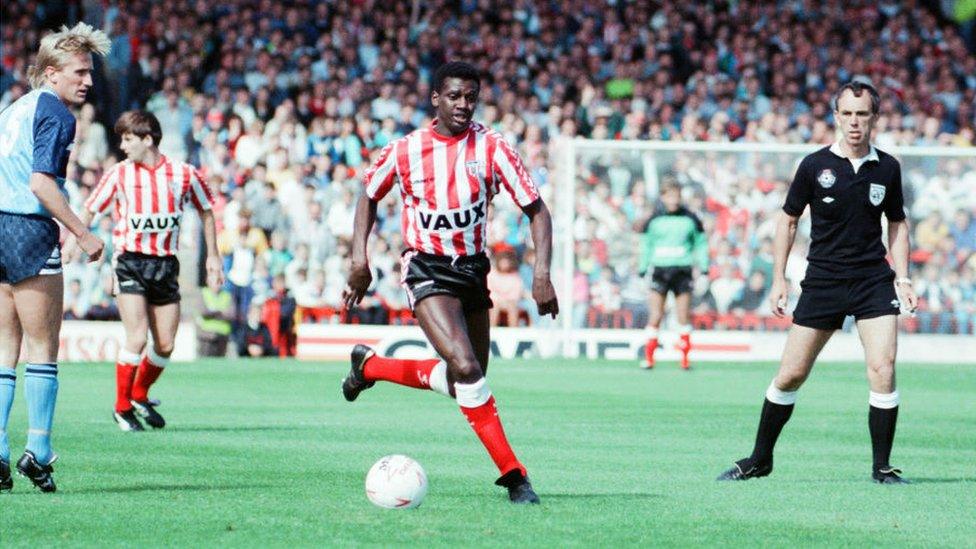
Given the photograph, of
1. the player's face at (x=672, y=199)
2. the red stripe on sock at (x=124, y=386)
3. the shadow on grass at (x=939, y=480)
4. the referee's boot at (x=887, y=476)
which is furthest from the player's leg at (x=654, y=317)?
the referee's boot at (x=887, y=476)

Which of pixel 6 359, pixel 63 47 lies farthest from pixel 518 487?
pixel 63 47

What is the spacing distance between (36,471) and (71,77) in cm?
188

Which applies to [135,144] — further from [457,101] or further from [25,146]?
[457,101]

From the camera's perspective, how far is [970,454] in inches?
426

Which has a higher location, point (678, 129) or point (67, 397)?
point (678, 129)

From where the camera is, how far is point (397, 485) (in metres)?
7.50

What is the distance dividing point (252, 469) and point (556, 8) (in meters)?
19.6

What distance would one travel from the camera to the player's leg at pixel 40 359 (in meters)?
7.88

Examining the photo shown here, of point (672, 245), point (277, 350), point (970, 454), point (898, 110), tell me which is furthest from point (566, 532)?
point (898, 110)

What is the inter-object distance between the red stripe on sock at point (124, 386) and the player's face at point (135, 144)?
4.99 feet

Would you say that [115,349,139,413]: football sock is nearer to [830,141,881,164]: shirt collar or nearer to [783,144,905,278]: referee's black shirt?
[783,144,905,278]: referee's black shirt

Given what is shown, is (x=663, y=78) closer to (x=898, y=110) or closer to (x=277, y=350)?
(x=898, y=110)

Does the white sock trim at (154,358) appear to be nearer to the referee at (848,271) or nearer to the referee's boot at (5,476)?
the referee's boot at (5,476)

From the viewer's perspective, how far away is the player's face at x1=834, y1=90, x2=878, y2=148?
28.6 ft
